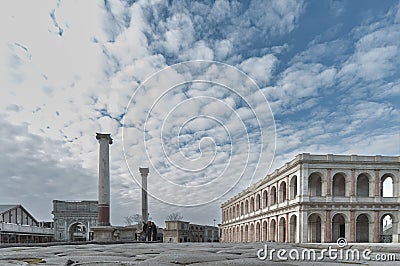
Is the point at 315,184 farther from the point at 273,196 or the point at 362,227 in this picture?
the point at 273,196

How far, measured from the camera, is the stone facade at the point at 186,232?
66.9 m

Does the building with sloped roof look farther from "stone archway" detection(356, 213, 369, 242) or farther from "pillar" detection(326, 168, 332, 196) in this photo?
"stone archway" detection(356, 213, 369, 242)

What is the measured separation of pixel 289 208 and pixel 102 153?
18693 mm

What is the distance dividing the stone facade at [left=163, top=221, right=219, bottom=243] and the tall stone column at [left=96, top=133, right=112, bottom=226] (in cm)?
2840

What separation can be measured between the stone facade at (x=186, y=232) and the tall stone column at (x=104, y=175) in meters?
28.4

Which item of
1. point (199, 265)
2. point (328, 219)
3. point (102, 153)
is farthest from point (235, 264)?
point (328, 219)

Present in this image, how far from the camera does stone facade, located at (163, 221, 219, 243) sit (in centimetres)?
6688

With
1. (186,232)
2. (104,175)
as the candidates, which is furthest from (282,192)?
(186,232)

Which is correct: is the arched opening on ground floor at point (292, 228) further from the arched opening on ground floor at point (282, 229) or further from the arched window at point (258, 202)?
the arched window at point (258, 202)

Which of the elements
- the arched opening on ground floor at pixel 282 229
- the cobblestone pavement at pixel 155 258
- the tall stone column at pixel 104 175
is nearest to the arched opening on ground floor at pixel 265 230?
the arched opening on ground floor at pixel 282 229

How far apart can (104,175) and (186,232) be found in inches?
2170

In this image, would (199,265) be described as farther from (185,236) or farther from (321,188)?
(185,236)

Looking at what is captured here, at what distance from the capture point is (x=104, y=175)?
24297mm

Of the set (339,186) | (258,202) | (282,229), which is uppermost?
(339,186)
